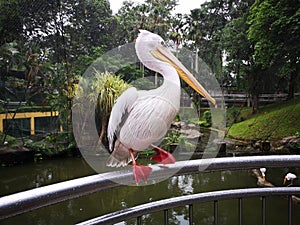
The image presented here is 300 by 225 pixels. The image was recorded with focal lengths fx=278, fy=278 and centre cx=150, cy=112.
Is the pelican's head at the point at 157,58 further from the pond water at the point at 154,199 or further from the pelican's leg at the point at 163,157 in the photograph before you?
the pond water at the point at 154,199

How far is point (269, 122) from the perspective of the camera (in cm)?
576

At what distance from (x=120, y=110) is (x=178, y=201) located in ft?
0.80

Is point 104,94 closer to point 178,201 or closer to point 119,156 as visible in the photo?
point 119,156

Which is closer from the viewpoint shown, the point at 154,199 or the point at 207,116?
the point at 207,116

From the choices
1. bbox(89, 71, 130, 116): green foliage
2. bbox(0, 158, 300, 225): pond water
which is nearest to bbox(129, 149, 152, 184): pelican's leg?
bbox(89, 71, 130, 116): green foliage

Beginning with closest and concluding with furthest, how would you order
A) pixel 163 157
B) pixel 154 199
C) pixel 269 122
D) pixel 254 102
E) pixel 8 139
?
Answer: pixel 163 157, pixel 154 199, pixel 8 139, pixel 269 122, pixel 254 102

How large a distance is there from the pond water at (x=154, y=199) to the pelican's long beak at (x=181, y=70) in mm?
1606

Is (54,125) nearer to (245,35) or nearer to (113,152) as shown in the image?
(245,35)

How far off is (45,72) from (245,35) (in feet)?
14.4

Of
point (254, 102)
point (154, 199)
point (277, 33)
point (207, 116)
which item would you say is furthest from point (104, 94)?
point (254, 102)

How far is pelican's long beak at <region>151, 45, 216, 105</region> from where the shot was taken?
0.59 m

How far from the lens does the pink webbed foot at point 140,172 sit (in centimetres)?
55

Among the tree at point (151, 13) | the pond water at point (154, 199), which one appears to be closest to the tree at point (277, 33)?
the tree at point (151, 13)

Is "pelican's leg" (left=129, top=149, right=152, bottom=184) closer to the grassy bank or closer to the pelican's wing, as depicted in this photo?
the pelican's wing
